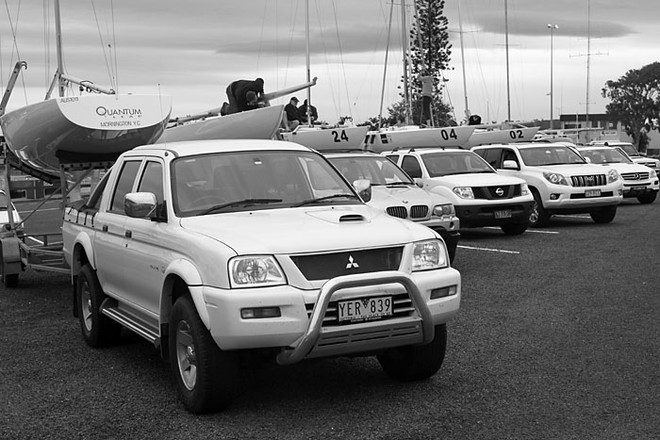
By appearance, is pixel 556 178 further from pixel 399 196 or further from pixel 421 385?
pixel 421 385

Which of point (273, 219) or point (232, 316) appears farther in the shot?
point (273, 219)

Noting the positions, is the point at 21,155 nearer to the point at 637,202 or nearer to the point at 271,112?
the point at 271,112

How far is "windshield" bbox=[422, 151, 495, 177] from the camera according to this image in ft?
55.6

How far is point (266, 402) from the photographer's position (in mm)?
6121

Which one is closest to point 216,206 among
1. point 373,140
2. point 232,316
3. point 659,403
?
point 232,316

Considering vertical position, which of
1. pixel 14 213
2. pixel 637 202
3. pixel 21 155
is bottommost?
pixel 637 202

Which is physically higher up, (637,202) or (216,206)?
(216,206)

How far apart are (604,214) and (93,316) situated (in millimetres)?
13448

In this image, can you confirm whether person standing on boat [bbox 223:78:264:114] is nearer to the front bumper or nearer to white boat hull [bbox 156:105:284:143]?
white boat hull [bbox 156:105:284:143]

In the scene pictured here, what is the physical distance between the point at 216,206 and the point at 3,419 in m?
2.05

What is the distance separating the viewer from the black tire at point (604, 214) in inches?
741

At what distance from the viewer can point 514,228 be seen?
17.0 meters

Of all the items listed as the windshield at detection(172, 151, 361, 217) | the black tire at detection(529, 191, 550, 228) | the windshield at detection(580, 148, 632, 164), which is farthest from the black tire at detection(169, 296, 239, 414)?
the windshield at detection(580, 148, 632, 164)

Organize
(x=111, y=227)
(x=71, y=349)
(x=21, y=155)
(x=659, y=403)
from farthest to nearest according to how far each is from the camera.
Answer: (x=21, y=155) < (x=71, y=349) < (x=111, y=227) < (x=659, y=403)
